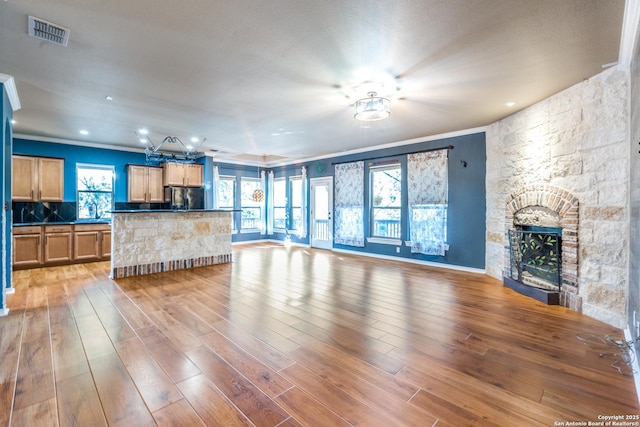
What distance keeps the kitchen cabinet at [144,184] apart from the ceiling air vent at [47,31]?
5.03m

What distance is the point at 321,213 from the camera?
8.40 m

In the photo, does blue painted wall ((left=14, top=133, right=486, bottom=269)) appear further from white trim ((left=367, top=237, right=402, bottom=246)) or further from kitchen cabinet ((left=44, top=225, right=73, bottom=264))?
kitchen cabinet ((left=44, top=225, right=73, bottom=264))

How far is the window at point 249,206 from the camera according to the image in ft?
30.2

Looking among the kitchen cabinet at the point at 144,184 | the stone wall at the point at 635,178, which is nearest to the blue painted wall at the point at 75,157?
the kitchen cabinet at the point at 144,184

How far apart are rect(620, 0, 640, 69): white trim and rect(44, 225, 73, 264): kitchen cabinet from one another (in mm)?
8272

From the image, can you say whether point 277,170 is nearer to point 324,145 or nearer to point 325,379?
point 324,145

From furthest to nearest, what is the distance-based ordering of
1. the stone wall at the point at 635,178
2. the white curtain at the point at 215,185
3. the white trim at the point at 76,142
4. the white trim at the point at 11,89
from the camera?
the white curtain at the point at 215,185
the white trim at the point at 76,142
the white trim at the point at 11,89
the stone wall at the point at 635,178

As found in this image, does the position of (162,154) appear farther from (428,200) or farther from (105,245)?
(428,200)

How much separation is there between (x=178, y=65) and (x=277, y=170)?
21.4 feet

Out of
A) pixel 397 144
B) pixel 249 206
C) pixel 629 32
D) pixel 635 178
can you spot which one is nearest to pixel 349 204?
pixel 397 144

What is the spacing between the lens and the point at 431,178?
5879mm

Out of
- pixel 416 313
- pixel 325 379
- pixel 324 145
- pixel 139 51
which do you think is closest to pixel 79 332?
pixel 325 379

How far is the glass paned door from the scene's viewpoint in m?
8.05

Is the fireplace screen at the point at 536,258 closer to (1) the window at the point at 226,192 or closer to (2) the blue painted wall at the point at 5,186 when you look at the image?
(2) the blue painted wall at the point at 5,186
